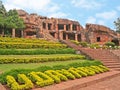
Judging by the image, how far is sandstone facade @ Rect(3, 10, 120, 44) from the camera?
146ft

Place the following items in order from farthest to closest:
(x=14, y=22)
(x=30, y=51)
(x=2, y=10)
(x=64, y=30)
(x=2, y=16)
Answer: (x=64, y=30), (x=2, y=10), (x=2, y=16), (x=14, y=22), (x=30, y=51)

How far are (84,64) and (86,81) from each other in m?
4.52

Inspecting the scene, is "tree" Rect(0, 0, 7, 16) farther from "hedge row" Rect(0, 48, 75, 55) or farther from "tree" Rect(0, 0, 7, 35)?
"hedge row" Rect(0, 48, 75, 55)

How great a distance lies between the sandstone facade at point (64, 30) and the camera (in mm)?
44438

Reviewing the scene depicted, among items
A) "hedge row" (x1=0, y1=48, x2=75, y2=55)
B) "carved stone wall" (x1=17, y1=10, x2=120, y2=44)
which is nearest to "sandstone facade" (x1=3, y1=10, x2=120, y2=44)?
"carved stone wall" (x1=17, y1=10, x2=120, y2=44)

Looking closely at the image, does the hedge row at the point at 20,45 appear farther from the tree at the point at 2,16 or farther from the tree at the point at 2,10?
the tree at the point at 2,10

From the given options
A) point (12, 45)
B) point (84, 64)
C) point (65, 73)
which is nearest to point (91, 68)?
point (84, 64)

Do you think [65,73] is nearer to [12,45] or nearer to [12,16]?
[12,45]

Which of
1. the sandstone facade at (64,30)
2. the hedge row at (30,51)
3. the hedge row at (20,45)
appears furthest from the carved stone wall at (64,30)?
the hedge row at (30,51)

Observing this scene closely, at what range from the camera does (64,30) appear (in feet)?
156

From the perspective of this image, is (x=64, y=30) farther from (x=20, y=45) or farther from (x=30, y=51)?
(x=30, y=51)

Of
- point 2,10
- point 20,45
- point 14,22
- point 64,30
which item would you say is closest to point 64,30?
point 64,30

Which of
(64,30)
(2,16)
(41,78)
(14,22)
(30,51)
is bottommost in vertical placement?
(41,78)

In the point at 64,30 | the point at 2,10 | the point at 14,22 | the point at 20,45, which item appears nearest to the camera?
the point at 20,45
